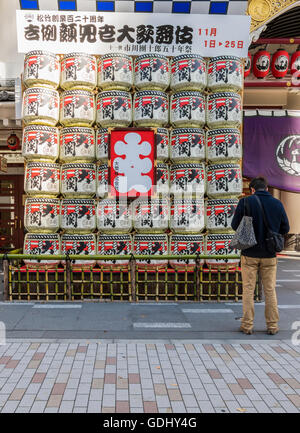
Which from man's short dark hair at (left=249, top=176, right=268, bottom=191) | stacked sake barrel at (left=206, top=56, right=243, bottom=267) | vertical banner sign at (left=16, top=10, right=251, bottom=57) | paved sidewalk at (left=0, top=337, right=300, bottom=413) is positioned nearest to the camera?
paved sidewalk at (left=0, top=337, right=300, bottom=413)

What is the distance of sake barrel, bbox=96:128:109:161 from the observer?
6.93 m

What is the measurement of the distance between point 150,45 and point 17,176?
10.0 m

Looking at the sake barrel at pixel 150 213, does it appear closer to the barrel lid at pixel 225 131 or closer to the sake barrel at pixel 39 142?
the barrel lid at pixel 225 131

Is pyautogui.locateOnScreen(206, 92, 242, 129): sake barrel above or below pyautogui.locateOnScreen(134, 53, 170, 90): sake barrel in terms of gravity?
below

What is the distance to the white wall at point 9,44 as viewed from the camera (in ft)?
36.3

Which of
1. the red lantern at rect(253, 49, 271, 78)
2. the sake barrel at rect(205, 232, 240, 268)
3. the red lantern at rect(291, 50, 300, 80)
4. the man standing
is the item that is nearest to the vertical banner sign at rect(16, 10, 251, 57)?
the sake barrel at rect(205, 232, 240, 268)

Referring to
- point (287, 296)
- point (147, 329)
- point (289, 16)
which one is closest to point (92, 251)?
point (147, 329)

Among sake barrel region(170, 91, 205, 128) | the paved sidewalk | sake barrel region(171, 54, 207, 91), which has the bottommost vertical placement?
the paved sidewalk

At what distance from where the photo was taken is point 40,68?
692 cm

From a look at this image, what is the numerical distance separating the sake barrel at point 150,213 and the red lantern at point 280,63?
8.29 metres

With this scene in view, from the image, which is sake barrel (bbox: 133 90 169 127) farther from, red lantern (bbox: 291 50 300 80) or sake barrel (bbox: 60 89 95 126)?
red lantern (bbox: 291 50 300 80)

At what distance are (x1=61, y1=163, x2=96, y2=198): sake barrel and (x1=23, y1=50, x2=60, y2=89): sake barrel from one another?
1.85 meters

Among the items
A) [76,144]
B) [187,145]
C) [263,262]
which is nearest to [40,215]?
[76,144]

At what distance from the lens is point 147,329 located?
5.24 m
